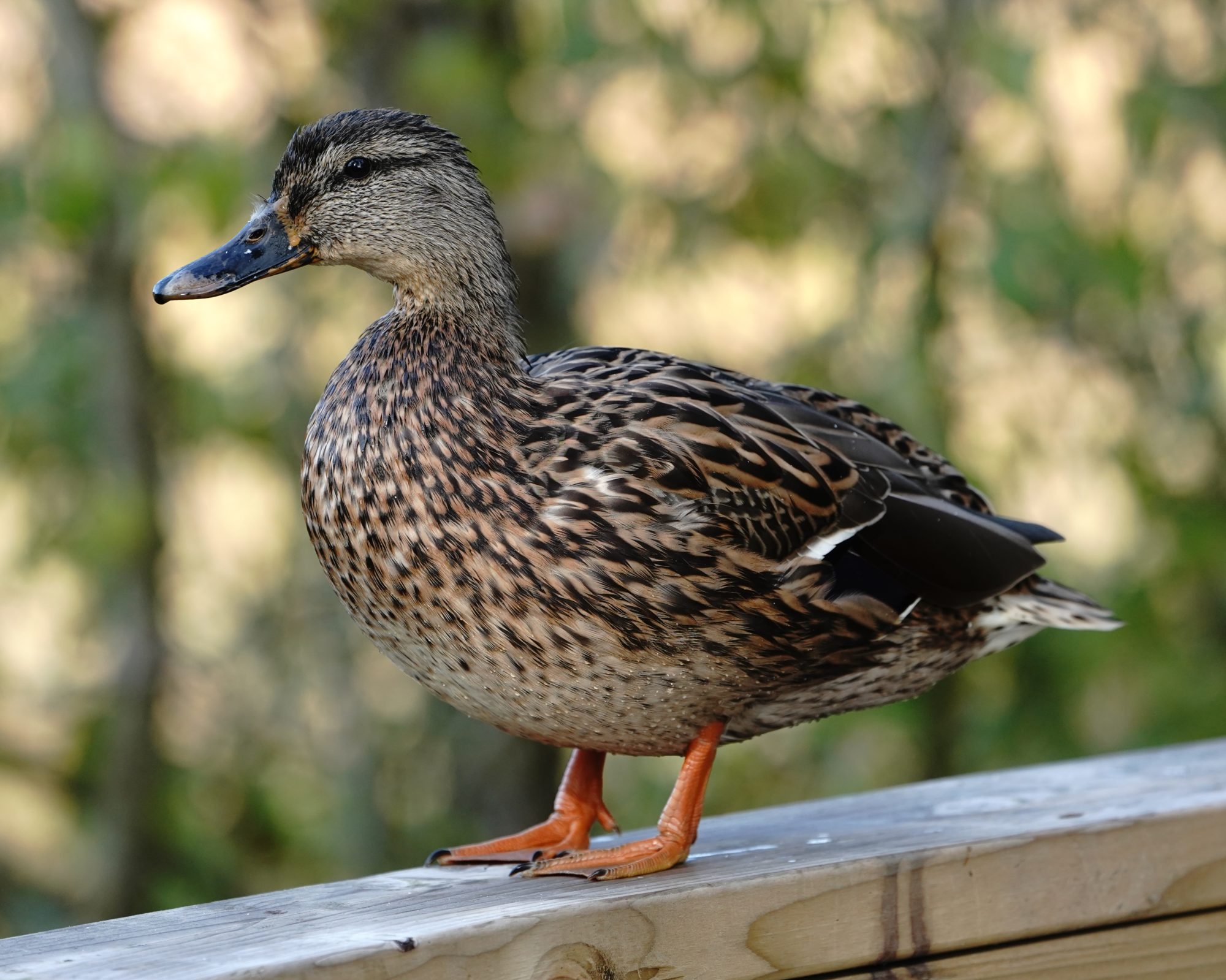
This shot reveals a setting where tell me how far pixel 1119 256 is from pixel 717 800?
101 inches

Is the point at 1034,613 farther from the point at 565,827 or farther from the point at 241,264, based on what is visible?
the point at 241,264

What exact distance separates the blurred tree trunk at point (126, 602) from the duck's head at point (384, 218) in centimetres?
276

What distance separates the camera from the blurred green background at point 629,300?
4367 mm

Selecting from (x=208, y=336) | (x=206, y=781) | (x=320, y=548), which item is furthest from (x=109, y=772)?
(x=320, y=548)

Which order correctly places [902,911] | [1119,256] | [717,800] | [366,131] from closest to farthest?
[902,911] < [366,131] < [1119,256] < [717,800]

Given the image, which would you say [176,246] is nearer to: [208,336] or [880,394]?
[208,336]

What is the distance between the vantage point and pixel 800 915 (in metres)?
1.79

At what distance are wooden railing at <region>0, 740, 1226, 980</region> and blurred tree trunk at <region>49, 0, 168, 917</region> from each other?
3.06 m

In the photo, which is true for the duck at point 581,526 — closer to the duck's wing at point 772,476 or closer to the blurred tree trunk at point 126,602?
the duck's wing at point 772,476

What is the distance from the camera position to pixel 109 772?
195 inches

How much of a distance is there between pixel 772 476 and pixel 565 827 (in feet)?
2.15

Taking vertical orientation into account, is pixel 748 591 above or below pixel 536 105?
below

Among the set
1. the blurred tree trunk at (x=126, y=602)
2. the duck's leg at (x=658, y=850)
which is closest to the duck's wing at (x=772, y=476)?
the duck's leg at (x=658, y=850)

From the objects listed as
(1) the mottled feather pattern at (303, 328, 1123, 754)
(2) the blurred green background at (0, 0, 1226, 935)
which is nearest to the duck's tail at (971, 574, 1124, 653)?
(1) the mottled feather pattern at (303, 328, 1123, 754)
